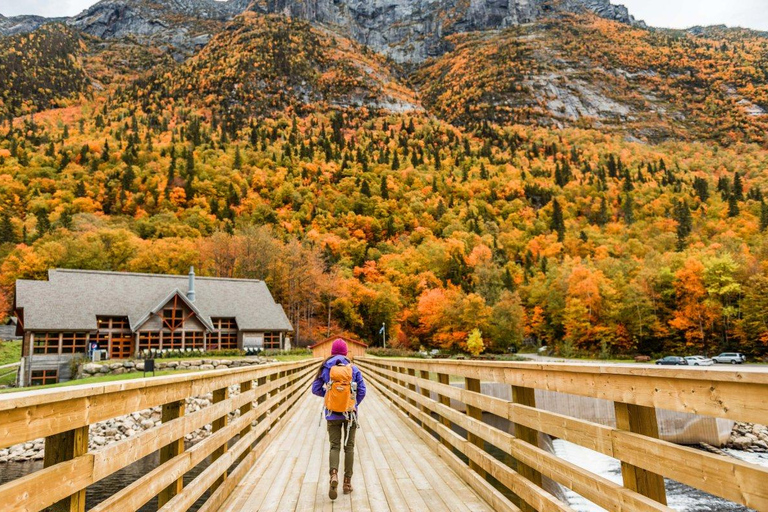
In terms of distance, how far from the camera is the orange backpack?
232 inches

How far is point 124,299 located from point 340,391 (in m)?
42.7

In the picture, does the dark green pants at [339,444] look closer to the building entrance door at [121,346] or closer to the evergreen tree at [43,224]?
the building entrance door at [121,346]

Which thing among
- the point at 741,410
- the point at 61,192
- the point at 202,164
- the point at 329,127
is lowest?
the point at 741,410

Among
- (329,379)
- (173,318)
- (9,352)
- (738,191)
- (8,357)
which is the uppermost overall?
(738,191)

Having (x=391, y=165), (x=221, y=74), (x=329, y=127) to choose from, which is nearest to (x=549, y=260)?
(x=391, y=165)

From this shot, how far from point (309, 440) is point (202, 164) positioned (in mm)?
101754

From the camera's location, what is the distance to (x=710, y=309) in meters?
51.3

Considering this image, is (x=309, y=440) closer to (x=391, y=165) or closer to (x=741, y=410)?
(x=741, y=410)

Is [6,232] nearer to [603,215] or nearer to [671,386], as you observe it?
[671,386]

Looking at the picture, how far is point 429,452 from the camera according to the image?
7.41m

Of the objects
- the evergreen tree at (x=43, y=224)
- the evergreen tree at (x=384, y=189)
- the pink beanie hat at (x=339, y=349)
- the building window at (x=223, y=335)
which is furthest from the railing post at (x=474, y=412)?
the evergreen tree at (x=384, y=189)

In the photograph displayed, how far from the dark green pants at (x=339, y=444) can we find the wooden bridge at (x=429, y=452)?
0.34 metres

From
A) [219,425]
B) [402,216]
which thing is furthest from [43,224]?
[219,425]

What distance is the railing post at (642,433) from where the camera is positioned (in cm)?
240
